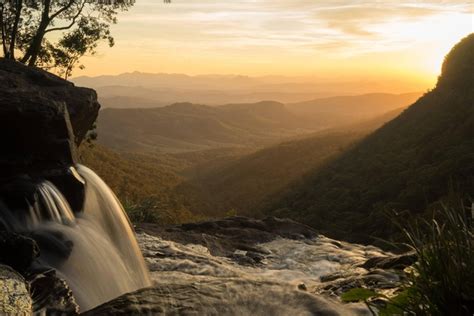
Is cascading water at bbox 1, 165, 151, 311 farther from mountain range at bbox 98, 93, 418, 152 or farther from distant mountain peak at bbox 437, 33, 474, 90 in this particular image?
mountain range at bbox 98, 93, 418, 152

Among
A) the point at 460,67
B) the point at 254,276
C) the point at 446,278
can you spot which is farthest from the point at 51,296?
the point at 460,67

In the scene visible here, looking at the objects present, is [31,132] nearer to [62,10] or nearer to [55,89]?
[55,89]

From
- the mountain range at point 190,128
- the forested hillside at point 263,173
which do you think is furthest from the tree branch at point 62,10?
the mountain range at point 190,128

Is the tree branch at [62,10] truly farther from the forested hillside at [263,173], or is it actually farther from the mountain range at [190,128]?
the mountain range at [190,128]

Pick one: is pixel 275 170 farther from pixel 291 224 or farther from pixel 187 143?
pixel 187 143

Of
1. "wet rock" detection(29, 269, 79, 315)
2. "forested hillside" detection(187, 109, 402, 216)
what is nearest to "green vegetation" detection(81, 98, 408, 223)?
"forested hillside" detection(187, 109, 402, 216)

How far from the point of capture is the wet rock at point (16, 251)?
5625mm

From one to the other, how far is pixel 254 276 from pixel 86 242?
178 inches

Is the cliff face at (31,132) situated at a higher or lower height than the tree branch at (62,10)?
lower

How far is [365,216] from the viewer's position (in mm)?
29547

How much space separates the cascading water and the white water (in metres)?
0.87

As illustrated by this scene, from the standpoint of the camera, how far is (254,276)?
35.7 feet

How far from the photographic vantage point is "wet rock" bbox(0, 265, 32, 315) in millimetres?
4088

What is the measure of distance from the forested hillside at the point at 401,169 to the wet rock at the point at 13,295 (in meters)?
20.6
